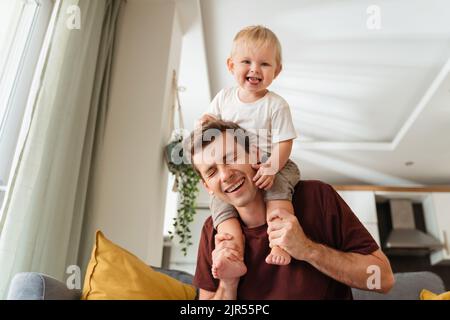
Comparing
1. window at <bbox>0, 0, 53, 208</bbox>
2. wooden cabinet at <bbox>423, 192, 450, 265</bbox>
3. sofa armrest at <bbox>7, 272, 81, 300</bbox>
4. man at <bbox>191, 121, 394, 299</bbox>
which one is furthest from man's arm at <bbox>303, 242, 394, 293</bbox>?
wooden cabinet at <bbox>423, 192, 450, 265</bbox>

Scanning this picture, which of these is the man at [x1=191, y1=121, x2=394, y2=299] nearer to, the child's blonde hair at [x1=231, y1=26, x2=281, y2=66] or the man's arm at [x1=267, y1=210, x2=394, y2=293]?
the man's arm at [x1=267, y1=210, x2=394, y2=293]

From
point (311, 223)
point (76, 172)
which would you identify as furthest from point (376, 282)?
point (76, 172)

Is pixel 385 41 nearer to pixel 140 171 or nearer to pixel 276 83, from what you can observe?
pixel 276 83

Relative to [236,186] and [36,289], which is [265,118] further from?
[36,289]

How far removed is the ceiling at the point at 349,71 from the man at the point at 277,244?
178 centimetres

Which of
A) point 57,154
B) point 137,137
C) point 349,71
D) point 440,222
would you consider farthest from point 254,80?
point 440,222

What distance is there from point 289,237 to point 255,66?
39 centimetres

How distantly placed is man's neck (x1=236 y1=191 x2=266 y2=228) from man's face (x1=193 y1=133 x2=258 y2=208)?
0.04 m

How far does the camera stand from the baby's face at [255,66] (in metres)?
0.90

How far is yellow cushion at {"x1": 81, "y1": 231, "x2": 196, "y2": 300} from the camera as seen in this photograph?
1.01m

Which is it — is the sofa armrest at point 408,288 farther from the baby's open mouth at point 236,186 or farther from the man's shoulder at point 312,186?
the baby's open mouth at point 236,186

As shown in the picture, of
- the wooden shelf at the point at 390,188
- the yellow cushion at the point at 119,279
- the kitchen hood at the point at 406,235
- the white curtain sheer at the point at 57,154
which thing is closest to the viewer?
the yellow cushion at the point at 119,279

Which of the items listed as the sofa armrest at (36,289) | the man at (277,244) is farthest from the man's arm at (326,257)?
the sofa armrest at (36,289)

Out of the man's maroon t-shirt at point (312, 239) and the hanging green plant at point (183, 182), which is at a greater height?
the hanging green plant at point (183, 182)
